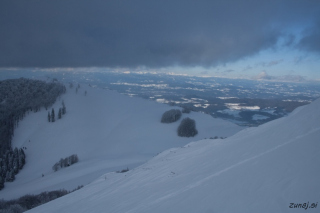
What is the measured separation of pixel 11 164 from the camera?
24.8 meters

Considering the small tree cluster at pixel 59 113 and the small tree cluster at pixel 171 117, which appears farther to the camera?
the small tree cluster at pixel 59 113

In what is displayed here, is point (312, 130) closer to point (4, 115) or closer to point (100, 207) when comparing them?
point (100, 207)

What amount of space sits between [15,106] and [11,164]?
71.9ft

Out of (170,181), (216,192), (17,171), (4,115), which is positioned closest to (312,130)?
(216,192)

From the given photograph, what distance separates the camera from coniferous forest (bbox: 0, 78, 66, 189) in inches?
981

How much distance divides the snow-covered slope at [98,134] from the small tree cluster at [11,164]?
0.82 m

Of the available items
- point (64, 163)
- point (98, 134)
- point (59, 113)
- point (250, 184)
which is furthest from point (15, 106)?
point (250, 184)

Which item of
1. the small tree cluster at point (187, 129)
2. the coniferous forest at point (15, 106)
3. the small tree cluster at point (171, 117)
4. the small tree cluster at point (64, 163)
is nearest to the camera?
the small tree cluster at point (64, 163)

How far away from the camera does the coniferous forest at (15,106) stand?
81.8 ft

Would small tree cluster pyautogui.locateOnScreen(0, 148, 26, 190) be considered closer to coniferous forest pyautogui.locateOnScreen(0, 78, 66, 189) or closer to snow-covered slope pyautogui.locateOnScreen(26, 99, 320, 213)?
coniferous forest pyautogui.locateOnScreen(0, 78, 66, 189)

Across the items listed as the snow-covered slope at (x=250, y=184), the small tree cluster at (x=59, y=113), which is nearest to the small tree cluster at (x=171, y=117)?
the small tree cluster at (x=59, y=113)

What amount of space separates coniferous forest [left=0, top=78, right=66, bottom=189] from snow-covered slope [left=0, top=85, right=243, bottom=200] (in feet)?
4.07

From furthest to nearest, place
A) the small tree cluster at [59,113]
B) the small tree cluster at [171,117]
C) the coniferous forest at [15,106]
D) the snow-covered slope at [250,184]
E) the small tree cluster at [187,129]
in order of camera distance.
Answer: the small tree cluster at [59,113]
the small tree cluster at [171,117]
the small tree cluster at [187,129]
the coniferous forest at [15,106]
the snow-covered slope at [250,184]

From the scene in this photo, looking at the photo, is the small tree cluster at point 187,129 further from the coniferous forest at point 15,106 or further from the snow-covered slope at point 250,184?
the coniferous forest at point 15,106
